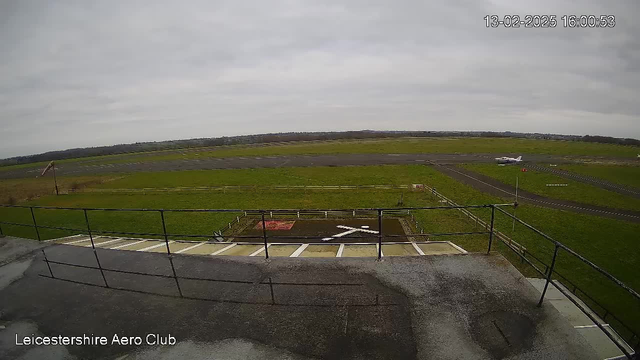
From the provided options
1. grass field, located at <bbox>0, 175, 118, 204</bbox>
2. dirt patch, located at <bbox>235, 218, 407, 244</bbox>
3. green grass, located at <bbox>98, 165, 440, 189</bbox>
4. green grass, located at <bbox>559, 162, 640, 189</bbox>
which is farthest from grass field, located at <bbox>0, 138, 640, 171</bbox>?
dirt patch, located at <bbox>235, 218, 407, 244</bbox>

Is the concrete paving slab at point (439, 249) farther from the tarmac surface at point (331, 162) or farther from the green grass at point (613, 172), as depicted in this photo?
the tarmac surface at point (331, 162)

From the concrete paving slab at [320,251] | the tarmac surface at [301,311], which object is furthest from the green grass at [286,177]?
the tarmac surface at [301,311]

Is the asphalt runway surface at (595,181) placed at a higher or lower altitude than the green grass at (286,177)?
lower

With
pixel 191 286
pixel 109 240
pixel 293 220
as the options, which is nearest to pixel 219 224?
pixel 293 220

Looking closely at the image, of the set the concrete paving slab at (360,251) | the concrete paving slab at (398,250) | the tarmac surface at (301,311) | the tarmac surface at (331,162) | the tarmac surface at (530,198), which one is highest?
the tarmac surface at (301,311)

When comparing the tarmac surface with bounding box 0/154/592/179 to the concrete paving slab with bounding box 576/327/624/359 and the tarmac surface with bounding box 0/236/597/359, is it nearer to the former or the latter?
the concrete paving slab with bounding box 576/327/624/359

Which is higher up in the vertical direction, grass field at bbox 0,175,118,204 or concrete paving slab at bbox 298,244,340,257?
concrete paving slab at bbox 298,244,340,257

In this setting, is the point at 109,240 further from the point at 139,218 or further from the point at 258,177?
the point at 258,177
